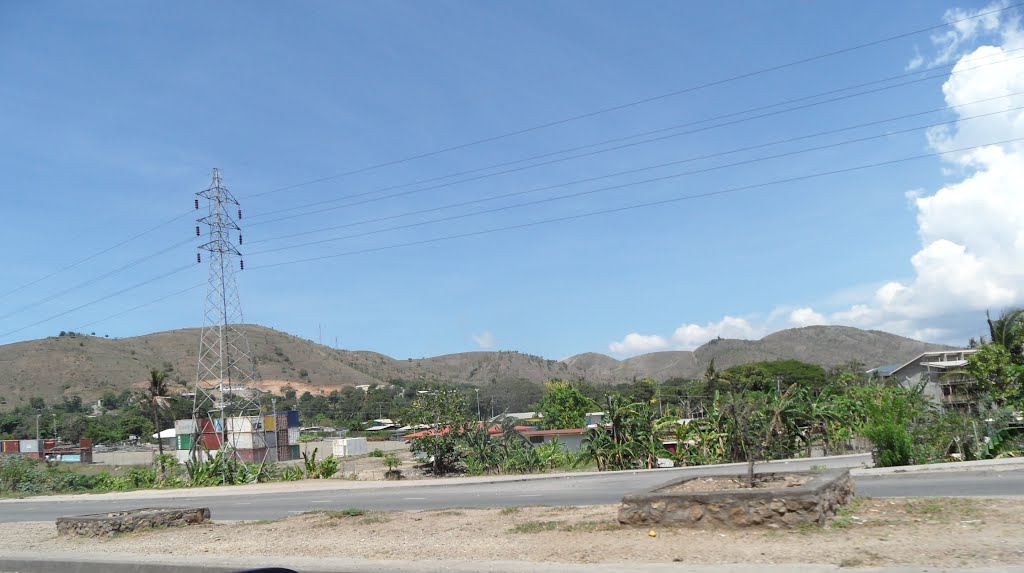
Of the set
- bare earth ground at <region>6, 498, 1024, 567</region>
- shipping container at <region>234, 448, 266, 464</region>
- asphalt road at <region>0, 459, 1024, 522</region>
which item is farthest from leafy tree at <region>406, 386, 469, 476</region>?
shipping container at <region>234, 448, 266, 464</region>

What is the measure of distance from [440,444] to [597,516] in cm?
2108

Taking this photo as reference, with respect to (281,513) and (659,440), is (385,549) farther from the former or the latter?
(659,440)

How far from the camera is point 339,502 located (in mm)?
23984

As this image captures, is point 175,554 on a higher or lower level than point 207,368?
lower

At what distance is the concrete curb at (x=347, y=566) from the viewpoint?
7.84m

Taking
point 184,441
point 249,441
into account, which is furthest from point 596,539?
point 184,441

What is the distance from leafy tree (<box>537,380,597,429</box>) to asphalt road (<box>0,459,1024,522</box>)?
52746 mm

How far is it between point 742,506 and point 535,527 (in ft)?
11.2

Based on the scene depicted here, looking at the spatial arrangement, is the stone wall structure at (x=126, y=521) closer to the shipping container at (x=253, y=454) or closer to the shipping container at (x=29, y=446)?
the shipping container at (x=253, y=454)

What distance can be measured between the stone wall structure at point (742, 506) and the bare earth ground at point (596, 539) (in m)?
0.18

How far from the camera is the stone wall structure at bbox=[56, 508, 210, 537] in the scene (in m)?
15.9

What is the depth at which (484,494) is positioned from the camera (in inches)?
880

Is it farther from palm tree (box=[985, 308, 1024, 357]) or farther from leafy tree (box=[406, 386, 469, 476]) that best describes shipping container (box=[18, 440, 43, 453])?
palm tree (box=[985, 308, 1024, 357])

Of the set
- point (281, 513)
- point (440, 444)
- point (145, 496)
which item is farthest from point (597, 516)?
point (145, 496)
